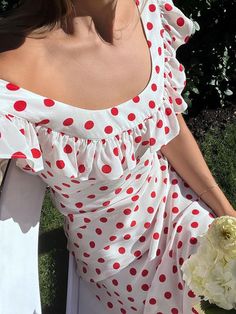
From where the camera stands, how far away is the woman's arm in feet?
5.33

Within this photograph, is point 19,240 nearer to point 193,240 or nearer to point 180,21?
point 193,240

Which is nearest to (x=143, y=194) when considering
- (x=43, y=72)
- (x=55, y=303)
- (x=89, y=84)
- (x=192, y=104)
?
(x=89, y=84)

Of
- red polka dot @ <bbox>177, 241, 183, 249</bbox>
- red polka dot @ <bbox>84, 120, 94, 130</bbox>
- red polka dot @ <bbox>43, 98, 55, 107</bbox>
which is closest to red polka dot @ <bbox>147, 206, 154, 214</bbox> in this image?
red polka dot @ <bbox>177, 241, 183, 249</bbox>

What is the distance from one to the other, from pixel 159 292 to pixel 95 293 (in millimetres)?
219

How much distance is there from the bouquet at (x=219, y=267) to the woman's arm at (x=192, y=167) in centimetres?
53

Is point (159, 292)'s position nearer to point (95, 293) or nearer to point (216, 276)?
point (95, 293)

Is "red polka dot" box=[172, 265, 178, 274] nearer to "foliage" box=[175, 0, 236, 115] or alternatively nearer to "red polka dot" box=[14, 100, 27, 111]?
"red polka dot" box=[14, 100, 27, 111]

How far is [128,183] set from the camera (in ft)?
4.70

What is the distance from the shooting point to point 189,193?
5.36 feet

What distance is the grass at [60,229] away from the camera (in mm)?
2480

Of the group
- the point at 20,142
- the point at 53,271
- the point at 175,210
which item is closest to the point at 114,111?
the point at 20,142

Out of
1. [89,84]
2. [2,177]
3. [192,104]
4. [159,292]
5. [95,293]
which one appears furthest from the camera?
[192,104]

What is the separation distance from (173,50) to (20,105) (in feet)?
1.95

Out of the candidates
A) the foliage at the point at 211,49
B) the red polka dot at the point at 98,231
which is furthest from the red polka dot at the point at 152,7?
the foliage at the point at 211,49
